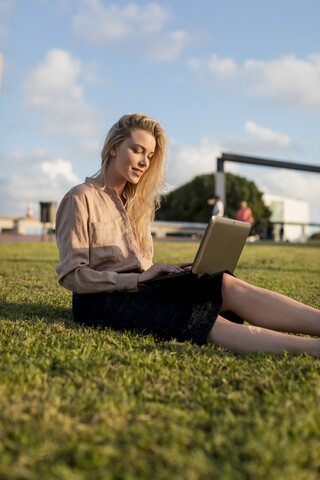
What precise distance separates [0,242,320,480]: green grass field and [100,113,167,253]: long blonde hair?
32.0 inches

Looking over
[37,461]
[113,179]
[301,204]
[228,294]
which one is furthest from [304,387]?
[301,204]

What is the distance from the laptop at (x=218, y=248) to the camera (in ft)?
8.71

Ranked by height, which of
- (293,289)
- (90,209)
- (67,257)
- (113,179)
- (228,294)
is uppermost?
(113,179)

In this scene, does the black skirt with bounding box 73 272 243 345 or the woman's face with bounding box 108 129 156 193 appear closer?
the black skirt with bounding box 73 272 243 345

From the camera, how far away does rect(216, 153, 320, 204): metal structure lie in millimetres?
33438

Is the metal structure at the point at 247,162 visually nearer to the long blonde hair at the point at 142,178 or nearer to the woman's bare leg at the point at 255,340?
the long blonde hair at the point at 142,178

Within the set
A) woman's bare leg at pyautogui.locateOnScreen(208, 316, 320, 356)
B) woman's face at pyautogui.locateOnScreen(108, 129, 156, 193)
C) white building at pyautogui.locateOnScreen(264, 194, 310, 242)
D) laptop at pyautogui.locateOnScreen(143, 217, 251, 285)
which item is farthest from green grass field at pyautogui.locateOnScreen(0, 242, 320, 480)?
white building at pyautogui.locateOnScreen(264, 194, 310, 242)

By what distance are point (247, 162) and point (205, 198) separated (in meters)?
18.5

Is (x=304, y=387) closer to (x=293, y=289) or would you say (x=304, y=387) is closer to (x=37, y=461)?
(x=37, y=461)

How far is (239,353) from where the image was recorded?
2543 mm

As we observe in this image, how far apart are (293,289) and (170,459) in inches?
185

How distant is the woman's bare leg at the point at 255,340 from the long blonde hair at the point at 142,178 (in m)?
0.90

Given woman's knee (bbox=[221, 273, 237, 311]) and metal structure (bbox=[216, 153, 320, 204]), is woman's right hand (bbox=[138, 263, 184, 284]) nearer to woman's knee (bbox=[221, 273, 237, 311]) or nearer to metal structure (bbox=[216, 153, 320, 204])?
woman's knee (bbox=[221, 273, 237, 311])

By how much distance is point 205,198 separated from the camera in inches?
2116
